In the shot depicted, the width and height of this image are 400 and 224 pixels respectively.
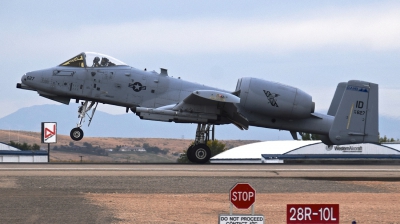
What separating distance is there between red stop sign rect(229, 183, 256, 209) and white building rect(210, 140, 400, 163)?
40.5 metres

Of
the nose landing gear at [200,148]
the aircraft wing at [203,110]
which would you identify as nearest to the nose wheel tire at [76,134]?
the aircraft wing at [203,110]

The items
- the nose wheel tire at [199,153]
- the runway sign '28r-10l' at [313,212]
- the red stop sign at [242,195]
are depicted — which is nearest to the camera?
the runway sign '28r-10l' at [313,212]

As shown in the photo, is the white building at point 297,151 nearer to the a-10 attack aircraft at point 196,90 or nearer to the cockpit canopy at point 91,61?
the a-10 attack aircraft at point 196,90

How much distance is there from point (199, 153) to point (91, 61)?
5.97 metres

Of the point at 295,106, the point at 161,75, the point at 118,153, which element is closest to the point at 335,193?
the point at 295,106

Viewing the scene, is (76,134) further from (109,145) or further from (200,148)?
(109,145)

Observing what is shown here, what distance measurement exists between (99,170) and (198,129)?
6970mm

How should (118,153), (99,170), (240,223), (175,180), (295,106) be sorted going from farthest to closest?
(118,153) < (295,106) < (99,170) < (175,180) < (240,223)

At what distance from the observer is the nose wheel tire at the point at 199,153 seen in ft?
107

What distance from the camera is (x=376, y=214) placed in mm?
17781

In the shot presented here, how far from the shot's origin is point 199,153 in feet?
108

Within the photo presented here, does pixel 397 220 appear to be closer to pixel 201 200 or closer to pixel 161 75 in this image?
pixel 201 200

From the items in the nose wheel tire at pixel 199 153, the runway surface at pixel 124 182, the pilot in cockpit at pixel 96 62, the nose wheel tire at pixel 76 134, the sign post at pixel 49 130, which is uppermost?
the pilot in cockpit at pixel 96 62

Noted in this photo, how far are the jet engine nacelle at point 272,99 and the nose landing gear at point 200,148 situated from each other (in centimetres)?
192
